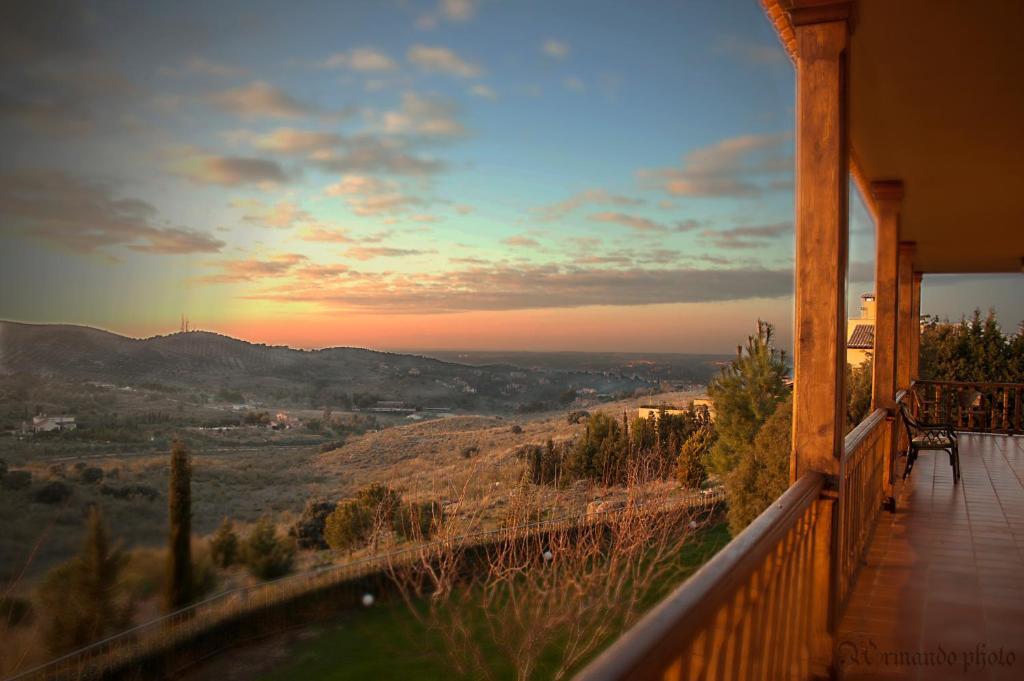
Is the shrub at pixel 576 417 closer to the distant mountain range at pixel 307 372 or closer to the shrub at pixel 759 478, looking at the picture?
the distant mountain range at pixel 307 372

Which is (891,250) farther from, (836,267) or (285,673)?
(285,673)

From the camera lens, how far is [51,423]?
48.3ft

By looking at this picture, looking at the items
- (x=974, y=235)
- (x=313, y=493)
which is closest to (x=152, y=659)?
(x=313, y=493)

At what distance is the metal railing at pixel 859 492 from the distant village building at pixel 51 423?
1534cm

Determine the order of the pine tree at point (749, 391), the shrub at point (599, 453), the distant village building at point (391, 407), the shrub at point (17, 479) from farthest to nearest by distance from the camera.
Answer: the pine tree at point (749, 391) < the distant village building at point (391, 407) < the shrub at point (599, 453) < the shrub at point (17, 479)

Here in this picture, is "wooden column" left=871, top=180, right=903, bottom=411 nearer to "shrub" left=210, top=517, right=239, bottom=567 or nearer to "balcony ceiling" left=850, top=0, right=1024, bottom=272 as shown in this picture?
"balcony ceiling" left=850, top=0, right=1024, bottom=272

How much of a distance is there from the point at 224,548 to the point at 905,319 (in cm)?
1495

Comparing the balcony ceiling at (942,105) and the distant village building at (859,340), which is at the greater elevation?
the balcony ceiling at (942,105)

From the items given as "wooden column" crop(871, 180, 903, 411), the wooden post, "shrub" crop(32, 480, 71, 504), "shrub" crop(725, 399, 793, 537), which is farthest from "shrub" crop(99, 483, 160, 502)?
the wooden post

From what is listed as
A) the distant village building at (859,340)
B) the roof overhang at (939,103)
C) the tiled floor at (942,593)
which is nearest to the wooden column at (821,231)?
the roof overhang at (939,103)

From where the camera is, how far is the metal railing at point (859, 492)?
2740mm

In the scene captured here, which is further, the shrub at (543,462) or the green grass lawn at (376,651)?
the shrub at (543,462)

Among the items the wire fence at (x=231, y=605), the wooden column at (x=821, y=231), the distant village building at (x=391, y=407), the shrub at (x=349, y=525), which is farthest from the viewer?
the distant village building at (x=391, y=407)

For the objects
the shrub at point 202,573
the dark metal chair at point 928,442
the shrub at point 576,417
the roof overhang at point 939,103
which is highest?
the roof overhang at point 939,103
